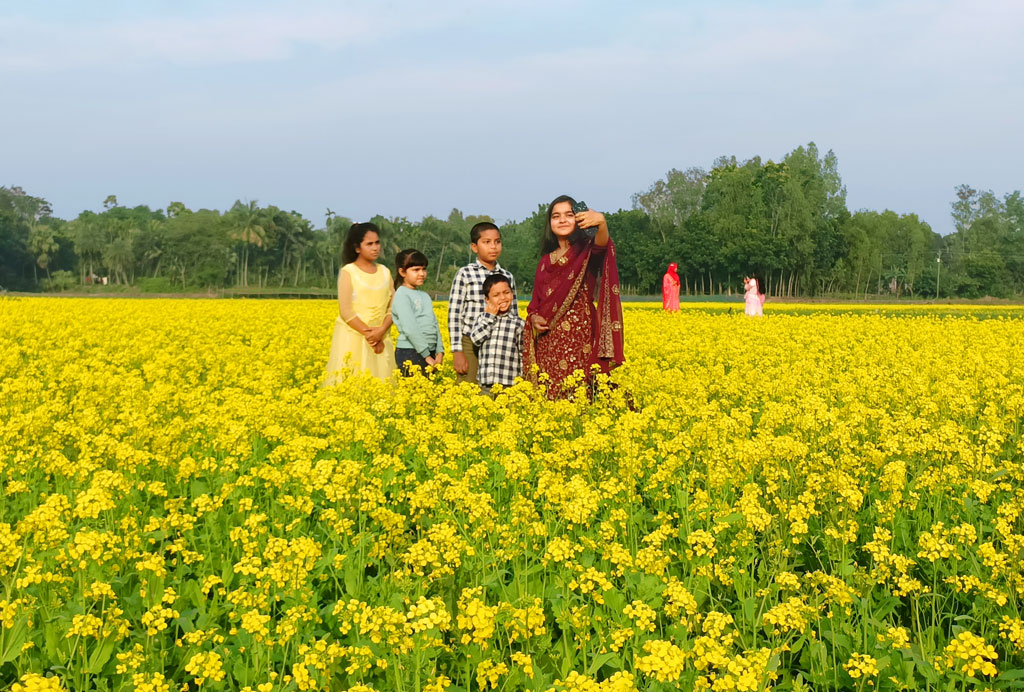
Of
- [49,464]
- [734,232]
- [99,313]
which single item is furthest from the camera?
[734,232]

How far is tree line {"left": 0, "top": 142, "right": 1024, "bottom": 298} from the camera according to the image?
73750mm

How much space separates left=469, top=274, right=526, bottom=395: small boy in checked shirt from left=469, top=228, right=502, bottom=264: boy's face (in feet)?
0.59

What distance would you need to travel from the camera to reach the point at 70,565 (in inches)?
131

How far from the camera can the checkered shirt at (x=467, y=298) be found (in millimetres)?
6488

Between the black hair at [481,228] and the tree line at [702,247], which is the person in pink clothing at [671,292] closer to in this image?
the black hair at [481,228]

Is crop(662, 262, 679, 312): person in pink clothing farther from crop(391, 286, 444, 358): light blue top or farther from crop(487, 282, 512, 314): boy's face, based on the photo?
crop(487, 282, 512, 314): boy's face

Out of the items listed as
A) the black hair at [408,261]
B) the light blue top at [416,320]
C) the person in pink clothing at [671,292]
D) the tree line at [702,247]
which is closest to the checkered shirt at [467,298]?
the light blue top at [416,320]

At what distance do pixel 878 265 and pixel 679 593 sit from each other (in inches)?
3349

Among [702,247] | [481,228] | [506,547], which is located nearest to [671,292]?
[481,228]

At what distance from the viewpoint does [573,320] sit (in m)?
6.37

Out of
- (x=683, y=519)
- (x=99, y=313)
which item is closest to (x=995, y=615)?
(x=683, y=519)

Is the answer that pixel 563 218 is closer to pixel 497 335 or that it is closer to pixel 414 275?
pixel 497 335

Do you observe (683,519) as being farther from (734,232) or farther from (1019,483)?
(734,232)

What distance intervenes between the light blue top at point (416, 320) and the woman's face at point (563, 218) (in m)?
1.49
